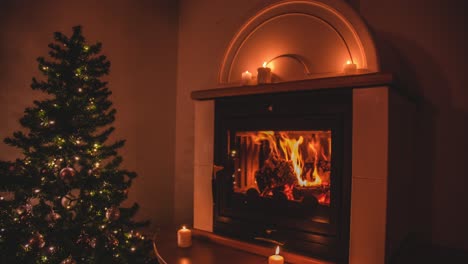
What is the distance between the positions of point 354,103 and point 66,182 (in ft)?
4.14

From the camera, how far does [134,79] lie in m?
2.26

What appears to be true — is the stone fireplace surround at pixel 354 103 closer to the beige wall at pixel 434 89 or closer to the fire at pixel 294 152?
the beige wall at pixel 434 89

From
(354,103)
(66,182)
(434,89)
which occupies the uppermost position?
(434,89)

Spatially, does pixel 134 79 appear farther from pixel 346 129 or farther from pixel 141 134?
pixel 346 129

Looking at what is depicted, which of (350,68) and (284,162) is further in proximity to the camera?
(284,162)

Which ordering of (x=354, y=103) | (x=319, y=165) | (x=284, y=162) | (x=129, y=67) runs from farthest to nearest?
(x=129, y=67)
(x=284, y=162)
(x=319, y=165)
(x=354, y=103)

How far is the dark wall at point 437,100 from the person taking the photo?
54.7 inches

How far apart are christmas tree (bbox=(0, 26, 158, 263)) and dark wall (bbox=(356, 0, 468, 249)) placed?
4.66 ft

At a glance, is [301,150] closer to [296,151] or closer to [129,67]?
[296,151]

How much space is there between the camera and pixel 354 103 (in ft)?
3.91

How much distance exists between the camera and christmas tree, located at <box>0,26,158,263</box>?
1.28 m

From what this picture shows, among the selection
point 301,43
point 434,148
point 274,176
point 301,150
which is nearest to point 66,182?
point 274,176

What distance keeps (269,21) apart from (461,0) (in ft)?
2.98

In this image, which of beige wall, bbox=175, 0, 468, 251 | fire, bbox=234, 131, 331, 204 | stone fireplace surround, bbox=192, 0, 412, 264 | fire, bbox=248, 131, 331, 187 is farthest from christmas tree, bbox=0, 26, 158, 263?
beige wall, bbox=175, 0, 468, 251
